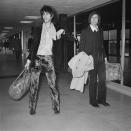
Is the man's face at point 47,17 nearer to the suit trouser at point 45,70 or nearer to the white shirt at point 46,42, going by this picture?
the white shirt at point 46,42

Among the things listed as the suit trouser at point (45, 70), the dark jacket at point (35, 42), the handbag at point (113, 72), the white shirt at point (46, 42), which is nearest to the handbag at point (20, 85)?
the suit trouser at point (45, 70)

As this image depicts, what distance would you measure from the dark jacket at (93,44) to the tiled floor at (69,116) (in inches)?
39.0

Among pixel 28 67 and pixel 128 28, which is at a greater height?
pixel 128 28

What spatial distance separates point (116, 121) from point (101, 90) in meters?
1.00

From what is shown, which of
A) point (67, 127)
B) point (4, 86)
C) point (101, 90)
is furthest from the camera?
point (4, 86)

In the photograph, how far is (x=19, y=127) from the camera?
11.6 ft

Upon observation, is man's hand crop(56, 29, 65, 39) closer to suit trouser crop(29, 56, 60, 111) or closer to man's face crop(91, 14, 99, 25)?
suit trouser crop(29, 56, 60, 111)

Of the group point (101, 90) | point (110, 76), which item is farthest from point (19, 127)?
point (110, 76)

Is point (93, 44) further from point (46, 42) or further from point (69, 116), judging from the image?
point (69, 116)

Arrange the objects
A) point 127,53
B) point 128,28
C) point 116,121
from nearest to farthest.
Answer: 1. point 116,121
2. point 128,28
3. point 127,53

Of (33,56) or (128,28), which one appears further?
(128,28)

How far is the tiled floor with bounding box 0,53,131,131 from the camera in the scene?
3.54 meters

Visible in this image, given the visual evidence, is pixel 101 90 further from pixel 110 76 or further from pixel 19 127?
pixel 110 76

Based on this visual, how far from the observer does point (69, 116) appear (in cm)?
406
